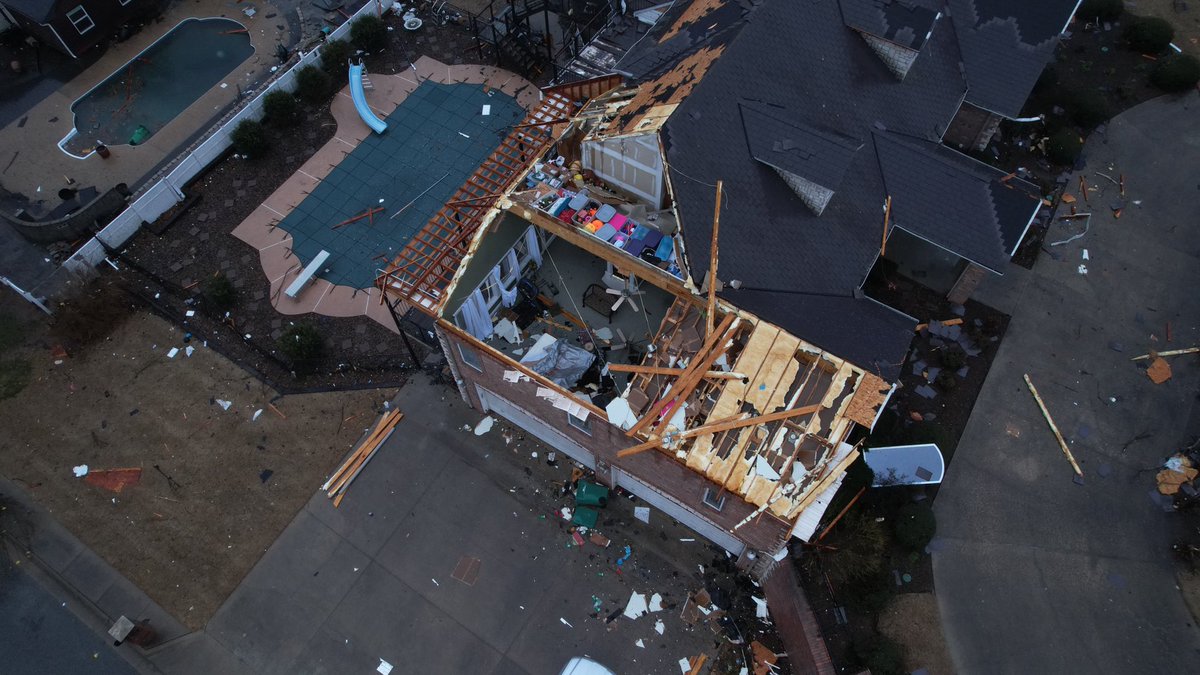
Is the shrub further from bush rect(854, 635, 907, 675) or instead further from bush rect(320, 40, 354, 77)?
bush rect(854, 635, 907, 675)

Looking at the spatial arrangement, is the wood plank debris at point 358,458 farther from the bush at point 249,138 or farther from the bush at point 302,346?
the bush at point 249,138

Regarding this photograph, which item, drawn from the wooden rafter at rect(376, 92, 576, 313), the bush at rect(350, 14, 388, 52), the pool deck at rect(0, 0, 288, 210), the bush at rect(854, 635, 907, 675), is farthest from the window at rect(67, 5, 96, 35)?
the bush at rect(854, 635, 907, 675)

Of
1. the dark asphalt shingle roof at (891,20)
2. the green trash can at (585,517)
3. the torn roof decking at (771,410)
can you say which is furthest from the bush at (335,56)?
the torn roof decking at (771,410)

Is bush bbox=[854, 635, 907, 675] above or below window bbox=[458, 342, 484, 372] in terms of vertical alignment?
below

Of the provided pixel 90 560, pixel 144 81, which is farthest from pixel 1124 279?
pixel 144 81

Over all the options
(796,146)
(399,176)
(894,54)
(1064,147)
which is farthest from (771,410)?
(1064,147)

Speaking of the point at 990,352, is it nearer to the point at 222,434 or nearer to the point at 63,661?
the point at 222,434

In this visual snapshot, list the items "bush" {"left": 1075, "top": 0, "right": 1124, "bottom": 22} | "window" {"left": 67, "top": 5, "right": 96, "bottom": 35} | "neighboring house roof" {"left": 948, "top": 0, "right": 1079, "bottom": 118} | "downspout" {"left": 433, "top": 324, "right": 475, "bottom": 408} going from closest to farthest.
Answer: "downspout" {"left": 433, "top": 324, "right": 475, "bottom": 408} < "neighboring house roof" {"left": 948, "top": 0, "right": 1079, "bottom": 118} < "window" {"left": 67, "top": 5, "right": 96, "bottom": 35} < "bush" {"left": 1075, "top": 0, "right": 1124, "bottom": 22}

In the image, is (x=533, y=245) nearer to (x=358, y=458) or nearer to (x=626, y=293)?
(x=626, y=293)
